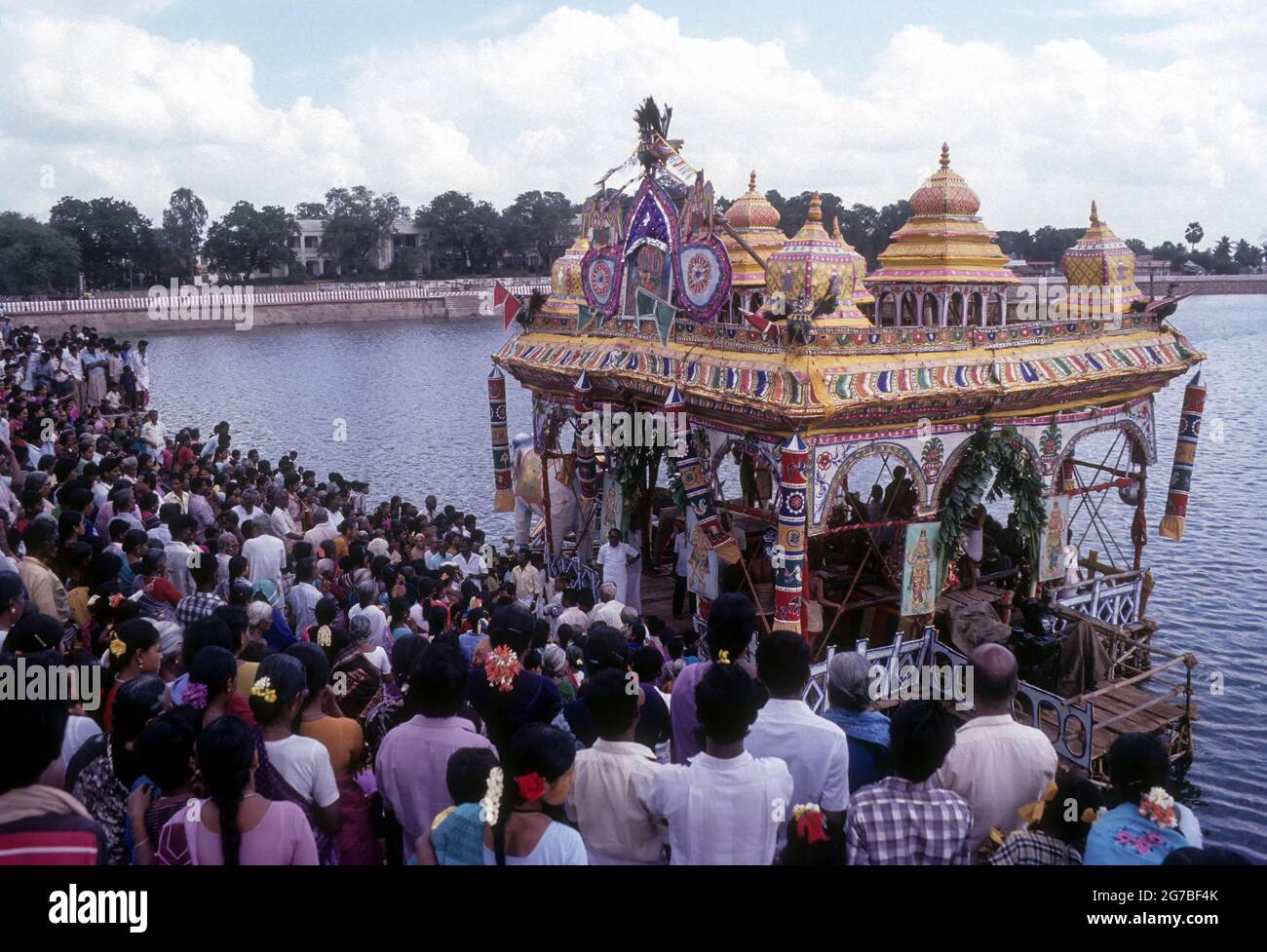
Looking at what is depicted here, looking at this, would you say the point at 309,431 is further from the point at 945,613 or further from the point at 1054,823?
the point at 1054,823

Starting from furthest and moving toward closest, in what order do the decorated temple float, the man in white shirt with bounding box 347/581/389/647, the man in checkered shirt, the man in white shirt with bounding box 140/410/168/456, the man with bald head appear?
1. the man in white shirt with bounding box 140/410/168/456
2. the decorated temple float
3. the man in white shirt with bounding box 347/581/389/647
4. the man with bald head
5. the man in checkered shirt

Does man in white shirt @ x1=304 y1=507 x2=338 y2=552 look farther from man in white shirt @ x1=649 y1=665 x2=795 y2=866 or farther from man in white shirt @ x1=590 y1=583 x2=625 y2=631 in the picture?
man in white shirt @ x1=649 y1=665 x2=795 y2=866

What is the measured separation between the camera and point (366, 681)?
601 centimetres

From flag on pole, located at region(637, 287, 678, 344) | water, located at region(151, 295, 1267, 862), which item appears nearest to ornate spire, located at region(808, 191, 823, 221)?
flag on pole, located at region(637, 287, 678, 344)

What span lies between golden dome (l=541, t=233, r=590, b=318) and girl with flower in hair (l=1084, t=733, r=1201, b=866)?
12.2 meters

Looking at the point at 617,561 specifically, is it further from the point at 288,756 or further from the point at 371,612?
the point at 288,756

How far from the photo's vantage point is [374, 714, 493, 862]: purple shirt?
195 inches

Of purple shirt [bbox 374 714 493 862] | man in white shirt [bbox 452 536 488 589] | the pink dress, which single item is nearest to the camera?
the pink dress

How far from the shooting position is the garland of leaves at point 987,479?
475 inches

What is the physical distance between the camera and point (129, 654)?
584 cm

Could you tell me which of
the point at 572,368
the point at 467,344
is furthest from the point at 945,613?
the point at 467,344

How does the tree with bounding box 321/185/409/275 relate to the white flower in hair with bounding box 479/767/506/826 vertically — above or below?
above

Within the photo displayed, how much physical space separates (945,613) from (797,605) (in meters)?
2.98

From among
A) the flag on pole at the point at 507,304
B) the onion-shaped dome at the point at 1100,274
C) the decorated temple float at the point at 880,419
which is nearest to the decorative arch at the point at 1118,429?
the decorated temple float at the point at 880,419
